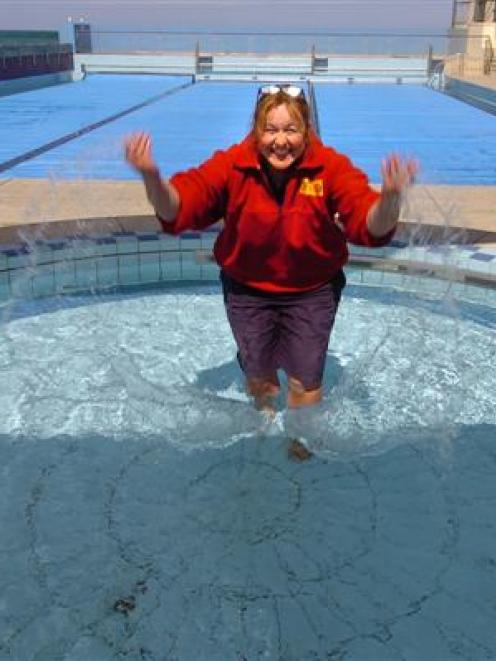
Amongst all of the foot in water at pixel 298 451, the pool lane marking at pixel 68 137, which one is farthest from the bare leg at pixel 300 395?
the pool lane marking at pixel 68 137

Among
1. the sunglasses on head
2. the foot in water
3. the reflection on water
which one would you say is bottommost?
the reflection on water

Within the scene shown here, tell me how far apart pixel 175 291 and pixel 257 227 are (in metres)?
2.90

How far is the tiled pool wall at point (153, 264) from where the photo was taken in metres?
5.09

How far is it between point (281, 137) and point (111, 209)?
4339 mm

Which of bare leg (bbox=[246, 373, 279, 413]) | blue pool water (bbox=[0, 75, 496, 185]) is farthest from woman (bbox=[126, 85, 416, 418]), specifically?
blue pool water (bbox=[0, 75, 496, 185])

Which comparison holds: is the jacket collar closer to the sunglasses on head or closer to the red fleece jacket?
the red fleece jacket

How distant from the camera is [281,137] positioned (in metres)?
2.15

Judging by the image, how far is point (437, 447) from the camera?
3.13 metres

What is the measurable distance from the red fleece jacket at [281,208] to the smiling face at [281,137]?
0.19 ft

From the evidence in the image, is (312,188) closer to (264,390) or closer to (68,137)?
(264,390)

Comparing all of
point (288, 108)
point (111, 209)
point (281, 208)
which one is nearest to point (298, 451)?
point (281, 208)

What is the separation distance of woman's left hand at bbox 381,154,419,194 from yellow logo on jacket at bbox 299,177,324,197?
38 cm

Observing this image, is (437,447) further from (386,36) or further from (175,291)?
(386,36)

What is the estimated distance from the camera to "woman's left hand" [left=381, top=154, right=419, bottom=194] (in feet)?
6.05
